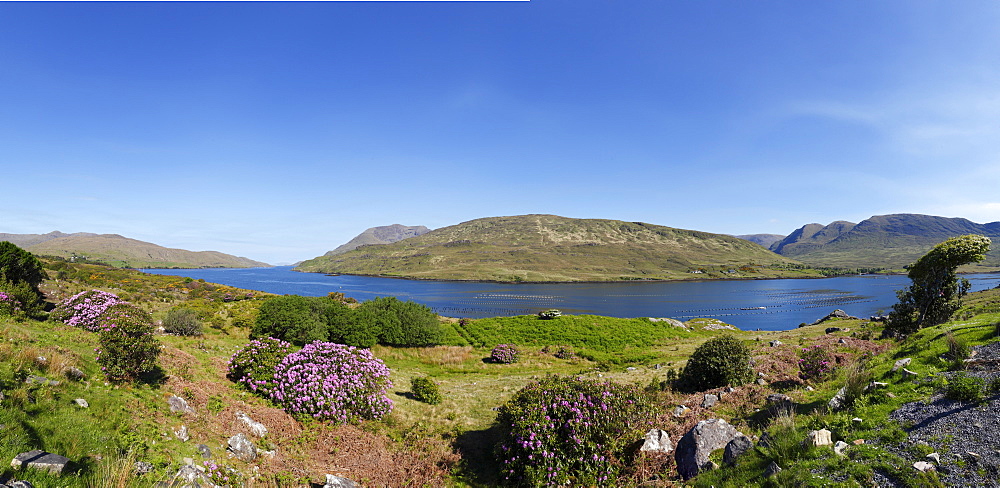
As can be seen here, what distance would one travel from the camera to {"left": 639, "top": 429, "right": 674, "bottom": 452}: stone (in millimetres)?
11180

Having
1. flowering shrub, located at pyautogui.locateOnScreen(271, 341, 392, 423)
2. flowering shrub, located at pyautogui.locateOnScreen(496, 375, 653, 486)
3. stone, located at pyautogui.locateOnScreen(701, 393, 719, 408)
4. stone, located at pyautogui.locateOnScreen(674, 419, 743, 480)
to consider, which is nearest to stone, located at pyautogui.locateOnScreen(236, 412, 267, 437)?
flowering shrub, located at pyautogui.locateOnScreen(271, 341, 392, 423)

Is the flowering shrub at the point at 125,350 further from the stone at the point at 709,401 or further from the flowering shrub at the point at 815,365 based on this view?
the flowering shrub at the point at 815,365

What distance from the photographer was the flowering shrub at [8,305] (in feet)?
59.0

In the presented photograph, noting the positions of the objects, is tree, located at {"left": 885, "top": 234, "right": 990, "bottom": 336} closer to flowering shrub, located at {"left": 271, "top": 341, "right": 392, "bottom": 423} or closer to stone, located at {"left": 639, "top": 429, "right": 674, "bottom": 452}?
stone, located at {"left": 639, "top": 429, "right": 674, "bottom": 452}

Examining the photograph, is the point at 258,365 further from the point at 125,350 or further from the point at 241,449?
the point at 241,449

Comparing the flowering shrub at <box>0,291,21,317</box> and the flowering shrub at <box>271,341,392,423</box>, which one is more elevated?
the flowering shrub at <box>0,291,21,317</box>

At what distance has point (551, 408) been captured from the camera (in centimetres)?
1123

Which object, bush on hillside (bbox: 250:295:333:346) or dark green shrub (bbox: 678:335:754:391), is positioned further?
bush on hillside (bbox: 250:295:333:346)

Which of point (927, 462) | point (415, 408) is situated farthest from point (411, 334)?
point (927, 462)

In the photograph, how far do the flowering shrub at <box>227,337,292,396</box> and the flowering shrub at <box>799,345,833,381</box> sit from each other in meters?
22.2

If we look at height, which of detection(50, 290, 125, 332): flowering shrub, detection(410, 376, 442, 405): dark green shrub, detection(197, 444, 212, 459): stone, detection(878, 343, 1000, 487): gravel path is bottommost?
detection(410, 376, 442, 405): dark green shrub

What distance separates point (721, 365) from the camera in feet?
56.2

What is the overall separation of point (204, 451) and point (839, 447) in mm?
14960

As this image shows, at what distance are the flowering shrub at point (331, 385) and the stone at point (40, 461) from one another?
7702mm
